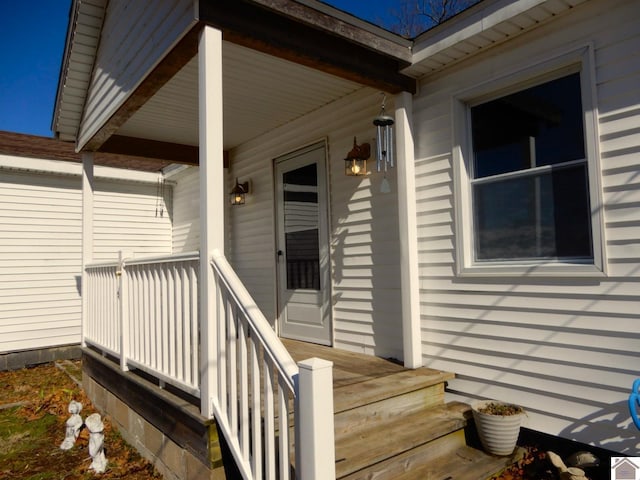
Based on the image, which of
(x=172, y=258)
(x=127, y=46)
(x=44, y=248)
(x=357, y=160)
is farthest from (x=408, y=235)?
(x=44, y=248)

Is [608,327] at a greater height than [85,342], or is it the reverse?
[608,327]

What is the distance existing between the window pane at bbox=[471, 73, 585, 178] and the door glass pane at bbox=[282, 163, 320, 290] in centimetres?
192

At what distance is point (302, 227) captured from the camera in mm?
4977

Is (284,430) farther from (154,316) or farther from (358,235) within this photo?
(358,235)

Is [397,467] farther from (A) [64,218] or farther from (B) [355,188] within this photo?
(A) [64,218]

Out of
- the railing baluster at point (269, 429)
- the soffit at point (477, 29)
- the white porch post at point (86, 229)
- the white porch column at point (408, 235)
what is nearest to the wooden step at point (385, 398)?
the white porch column at point (408, 235)

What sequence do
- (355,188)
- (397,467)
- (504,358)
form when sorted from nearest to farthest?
(397,467) < (504,358) < (355,188)

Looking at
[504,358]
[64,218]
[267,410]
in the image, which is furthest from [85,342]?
[504,358]

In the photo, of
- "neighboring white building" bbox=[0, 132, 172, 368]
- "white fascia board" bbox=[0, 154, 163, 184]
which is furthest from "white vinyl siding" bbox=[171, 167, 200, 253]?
"neighboring white building" bbox=[0, 132, 172, 368]

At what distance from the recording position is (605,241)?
8.63ft

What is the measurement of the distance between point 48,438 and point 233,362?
9.55 ft

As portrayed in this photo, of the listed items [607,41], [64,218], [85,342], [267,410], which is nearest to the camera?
[267,410]

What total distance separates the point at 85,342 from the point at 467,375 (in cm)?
432

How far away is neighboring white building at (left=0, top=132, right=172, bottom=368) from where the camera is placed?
21.4 ft
